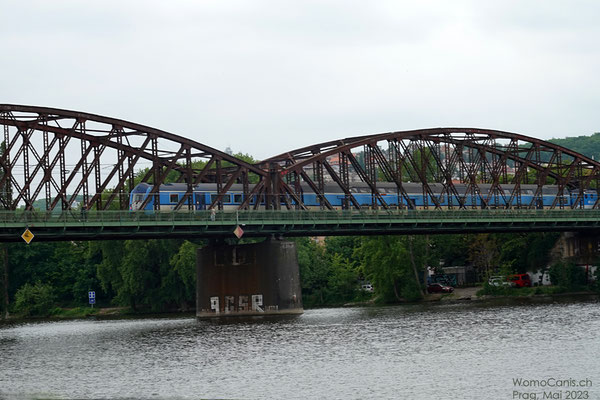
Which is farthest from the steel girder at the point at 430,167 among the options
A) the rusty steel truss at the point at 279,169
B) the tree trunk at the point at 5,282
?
the tree trunk at the point at 5,282

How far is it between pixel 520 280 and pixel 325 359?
76.6 meters

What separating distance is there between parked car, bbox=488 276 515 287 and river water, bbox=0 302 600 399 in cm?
3526

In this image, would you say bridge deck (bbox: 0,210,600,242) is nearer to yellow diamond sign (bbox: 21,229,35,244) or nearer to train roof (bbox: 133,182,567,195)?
yellow diamond sign (bbox: 21,229,35,244)

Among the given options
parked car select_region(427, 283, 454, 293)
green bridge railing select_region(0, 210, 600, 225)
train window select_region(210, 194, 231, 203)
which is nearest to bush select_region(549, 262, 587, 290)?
green bridge railing select_region(0, 210, 600, 225)

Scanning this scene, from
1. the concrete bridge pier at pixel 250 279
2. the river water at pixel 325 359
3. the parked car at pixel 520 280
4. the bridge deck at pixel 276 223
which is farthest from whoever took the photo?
the parked car at pixel 520 280

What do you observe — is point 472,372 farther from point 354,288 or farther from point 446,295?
point 354,288

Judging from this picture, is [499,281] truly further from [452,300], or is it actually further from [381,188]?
[381,188]

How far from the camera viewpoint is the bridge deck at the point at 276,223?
8781cm

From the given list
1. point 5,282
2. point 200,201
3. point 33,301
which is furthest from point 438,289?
point 5,282

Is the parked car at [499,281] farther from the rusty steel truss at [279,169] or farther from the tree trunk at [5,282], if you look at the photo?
the tree trunk at [5,282]

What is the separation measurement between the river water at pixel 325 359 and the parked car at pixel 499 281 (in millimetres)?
35263

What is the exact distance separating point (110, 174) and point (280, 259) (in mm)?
Answer: 18343

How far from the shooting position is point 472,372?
158 feet

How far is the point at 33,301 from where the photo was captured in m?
152
